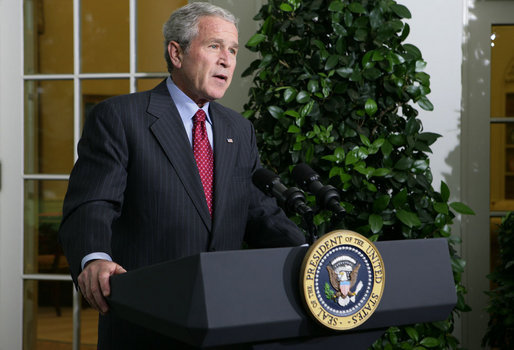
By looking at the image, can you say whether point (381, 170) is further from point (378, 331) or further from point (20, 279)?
point (20, 279)

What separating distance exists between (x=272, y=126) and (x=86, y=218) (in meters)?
1.16

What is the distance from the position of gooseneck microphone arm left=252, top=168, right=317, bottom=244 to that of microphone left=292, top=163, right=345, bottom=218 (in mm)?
30

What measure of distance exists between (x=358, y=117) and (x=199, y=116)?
0.86m

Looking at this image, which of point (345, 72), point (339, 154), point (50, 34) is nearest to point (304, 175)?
point (339, 154)

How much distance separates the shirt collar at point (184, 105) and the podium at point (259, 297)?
23.6 inches

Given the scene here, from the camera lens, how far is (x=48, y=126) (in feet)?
9.66

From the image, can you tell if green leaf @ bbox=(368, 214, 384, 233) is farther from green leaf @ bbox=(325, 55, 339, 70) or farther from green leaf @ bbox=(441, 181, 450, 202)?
green leaf @ bbox=(325, 55, 339, 70)

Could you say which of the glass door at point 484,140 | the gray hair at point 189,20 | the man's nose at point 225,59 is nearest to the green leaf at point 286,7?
the gray hair at point 189,20

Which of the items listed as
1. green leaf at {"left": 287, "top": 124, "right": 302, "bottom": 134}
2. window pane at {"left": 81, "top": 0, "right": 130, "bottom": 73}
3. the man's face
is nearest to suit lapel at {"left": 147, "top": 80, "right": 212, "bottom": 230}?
the man's face

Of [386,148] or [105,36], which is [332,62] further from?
[105,36]

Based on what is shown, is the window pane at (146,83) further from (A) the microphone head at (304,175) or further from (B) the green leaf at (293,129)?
(A) the microphone head at (304,175)

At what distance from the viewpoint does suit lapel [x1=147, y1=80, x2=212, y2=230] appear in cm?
→ 134

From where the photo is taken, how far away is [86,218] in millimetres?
1173

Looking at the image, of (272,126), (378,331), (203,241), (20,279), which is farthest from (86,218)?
(20,279)
